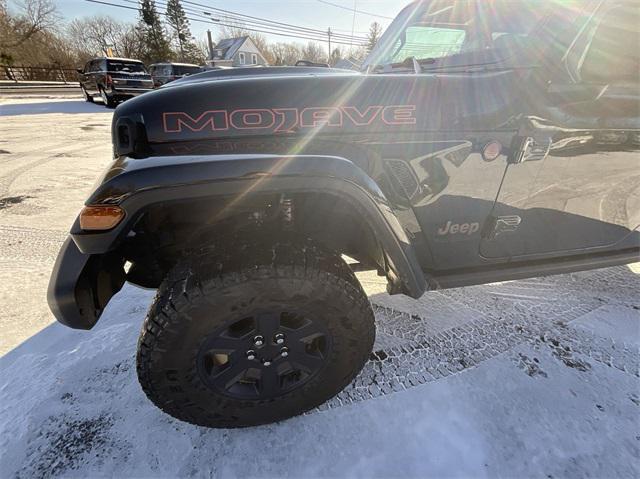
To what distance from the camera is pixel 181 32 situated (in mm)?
46781

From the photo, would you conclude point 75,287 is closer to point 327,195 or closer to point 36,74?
point 327,195

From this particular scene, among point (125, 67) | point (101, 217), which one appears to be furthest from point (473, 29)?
point (125, 67)

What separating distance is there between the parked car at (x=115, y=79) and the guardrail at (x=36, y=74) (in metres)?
21.1

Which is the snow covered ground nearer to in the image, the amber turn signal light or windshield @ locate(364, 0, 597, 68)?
the amber turn signal light

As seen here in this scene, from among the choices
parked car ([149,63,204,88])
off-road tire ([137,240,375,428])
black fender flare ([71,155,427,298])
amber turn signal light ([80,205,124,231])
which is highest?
parked car ([149,63,204,88])

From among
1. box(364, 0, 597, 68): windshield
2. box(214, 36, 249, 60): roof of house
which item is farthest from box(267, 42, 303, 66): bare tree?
box(364, 0, 597, 68): windshield

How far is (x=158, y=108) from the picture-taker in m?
1.40

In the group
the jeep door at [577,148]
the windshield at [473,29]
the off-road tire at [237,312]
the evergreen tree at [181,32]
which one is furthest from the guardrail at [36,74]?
the jeep door at [577,148]

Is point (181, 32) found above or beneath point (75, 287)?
above

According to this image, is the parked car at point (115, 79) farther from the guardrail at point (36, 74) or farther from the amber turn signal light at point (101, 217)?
the guardrail at point (36, 74)

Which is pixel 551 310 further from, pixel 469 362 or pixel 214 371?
pixel 214 371

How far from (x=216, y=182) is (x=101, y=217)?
1.40ft

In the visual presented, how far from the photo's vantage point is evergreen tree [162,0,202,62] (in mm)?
45750

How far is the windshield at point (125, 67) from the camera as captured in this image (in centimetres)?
1374
